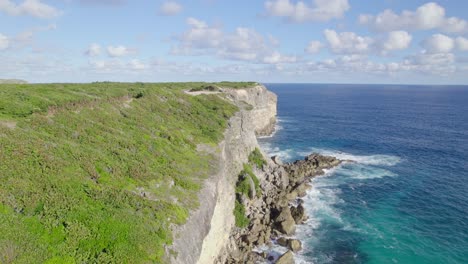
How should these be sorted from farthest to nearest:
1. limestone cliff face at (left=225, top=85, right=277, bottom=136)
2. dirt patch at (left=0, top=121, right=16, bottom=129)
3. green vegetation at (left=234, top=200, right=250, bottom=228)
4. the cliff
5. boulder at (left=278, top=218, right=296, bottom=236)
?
limestone cliff face at (left=225, top=85, right=277, bottom=136), boulder at (left=278, top=218, right=296, bottom=236), green vegetation at (left=234, top=200, right=250, bottom=228), the cliff, dirt patch at (left=0, top=121, right=16, bottom=129)

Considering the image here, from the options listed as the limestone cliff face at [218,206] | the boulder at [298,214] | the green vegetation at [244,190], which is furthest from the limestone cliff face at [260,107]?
the boulder at [298,214]

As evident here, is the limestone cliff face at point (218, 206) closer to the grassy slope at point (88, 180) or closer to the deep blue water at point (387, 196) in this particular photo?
the grassy slope at point (88, 180)

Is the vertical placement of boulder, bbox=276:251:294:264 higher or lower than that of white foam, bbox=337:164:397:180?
lower

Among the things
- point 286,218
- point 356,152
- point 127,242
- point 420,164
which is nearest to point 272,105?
point 356,152

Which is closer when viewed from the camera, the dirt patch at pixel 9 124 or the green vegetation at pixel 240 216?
the dirt patch at pixel 9 124

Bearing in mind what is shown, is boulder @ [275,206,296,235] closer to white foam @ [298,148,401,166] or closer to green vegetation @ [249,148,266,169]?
green vegetation @ [249,148,266,169]

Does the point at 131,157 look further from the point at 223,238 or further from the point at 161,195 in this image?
the point at 223,238

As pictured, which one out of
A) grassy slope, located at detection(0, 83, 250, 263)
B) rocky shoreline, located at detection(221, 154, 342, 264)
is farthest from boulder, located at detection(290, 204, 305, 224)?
grassy slope, located at detection(0, 83, 250, 263)
